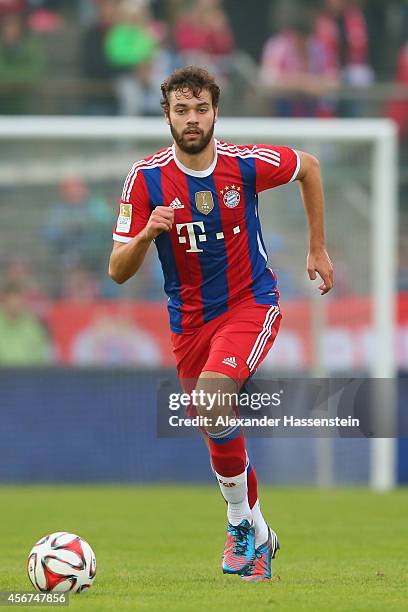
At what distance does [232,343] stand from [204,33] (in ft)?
40.5

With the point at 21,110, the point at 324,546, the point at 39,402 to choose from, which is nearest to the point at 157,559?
the point at 324,546

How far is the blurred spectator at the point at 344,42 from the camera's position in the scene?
18656 millimetres

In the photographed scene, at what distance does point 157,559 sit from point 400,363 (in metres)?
7.45

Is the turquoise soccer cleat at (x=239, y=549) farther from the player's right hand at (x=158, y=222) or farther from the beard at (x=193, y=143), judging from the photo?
the beard at (x=193, y=143)

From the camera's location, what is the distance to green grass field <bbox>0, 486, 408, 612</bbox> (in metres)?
6.09

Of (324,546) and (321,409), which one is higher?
(321,409)

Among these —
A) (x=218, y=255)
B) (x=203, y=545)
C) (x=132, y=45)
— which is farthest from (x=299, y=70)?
(x=218, y=255)

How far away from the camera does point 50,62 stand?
18344 millimetres

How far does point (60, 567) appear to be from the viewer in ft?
20.4

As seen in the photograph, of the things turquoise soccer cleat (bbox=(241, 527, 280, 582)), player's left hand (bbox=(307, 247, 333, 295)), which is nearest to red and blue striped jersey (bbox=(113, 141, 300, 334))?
player's left hand (bbox=(307, 247, 333, 295))

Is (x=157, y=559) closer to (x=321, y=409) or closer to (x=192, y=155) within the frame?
(x=321, y=409)

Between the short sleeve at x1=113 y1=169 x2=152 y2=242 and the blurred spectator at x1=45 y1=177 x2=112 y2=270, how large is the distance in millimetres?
7437

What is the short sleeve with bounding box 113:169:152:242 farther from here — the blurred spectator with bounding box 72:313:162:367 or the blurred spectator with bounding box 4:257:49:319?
the blurred spectator with bounding box 4:257:49:319

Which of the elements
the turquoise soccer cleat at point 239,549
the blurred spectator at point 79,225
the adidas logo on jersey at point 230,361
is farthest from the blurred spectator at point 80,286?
the adidas logo on jersey at point 230,361
